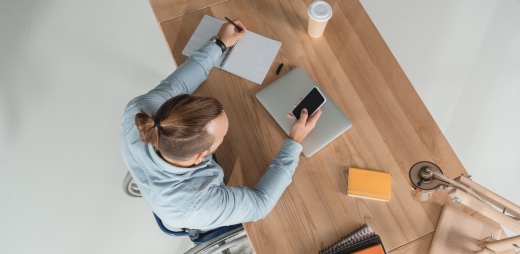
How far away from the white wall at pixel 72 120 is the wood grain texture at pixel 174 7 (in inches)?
31.3

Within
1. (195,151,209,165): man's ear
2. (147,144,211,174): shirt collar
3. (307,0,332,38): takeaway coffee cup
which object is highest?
(307,0,332,38): takeaway coffee cup

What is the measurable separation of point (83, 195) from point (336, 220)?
1.42 m

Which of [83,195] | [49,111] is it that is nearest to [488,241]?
[83,195]

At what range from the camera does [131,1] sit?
8.41 ft

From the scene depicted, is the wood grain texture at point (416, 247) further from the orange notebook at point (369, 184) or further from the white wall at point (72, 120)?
the white wall at point (72, 120)

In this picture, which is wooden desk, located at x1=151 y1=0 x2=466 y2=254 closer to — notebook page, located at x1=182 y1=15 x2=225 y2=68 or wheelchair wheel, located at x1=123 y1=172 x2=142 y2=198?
notebook page, located at x1=182 y1=15 x2=225 y2=68

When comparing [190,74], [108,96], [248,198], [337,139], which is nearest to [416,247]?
[337,139]

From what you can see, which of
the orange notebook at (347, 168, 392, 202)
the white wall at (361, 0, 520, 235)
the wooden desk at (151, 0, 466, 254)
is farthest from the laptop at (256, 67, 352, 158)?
the white wall at (361, 0, 520, 235)

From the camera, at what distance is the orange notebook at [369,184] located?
50.8 inches

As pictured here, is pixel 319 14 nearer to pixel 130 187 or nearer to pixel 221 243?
pixel 221 243

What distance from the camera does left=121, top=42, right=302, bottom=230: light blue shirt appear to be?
1.16 metres

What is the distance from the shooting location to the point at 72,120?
88.8 inches

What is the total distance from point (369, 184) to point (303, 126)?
0.28m

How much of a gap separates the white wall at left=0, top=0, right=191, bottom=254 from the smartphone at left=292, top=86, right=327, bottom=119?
1.03 meters
